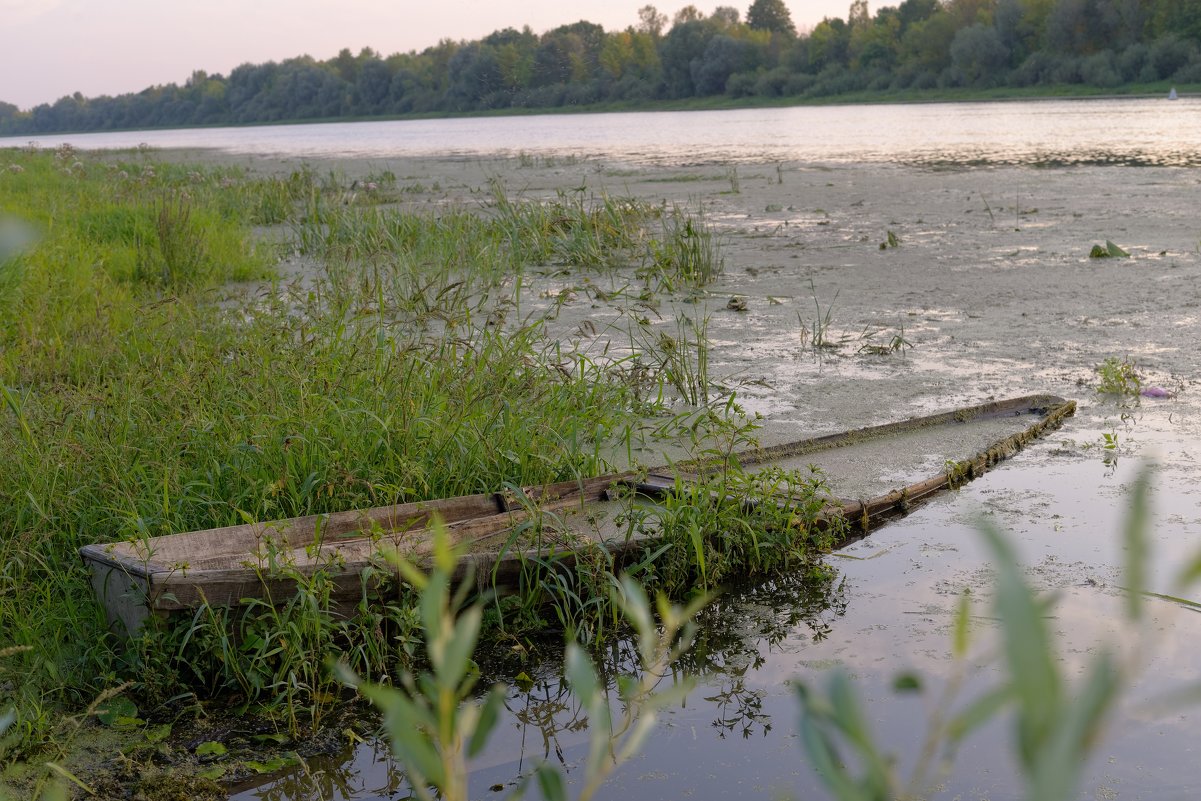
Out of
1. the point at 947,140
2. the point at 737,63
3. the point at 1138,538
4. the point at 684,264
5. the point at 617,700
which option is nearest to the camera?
the point at 1138,538

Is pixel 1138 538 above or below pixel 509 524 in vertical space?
above

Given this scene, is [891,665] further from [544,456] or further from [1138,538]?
[1138,538]

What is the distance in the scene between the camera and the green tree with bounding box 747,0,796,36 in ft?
260

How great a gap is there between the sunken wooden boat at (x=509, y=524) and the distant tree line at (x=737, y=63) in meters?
39.0

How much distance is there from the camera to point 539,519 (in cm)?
277

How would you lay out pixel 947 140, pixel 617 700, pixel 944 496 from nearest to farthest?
pixel 617 700 → pixel 944 496 → pixel 947 140

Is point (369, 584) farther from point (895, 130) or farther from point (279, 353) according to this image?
point (895, 130)

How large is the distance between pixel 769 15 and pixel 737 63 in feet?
70.4

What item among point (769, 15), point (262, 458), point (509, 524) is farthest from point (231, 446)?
point (769, 15)

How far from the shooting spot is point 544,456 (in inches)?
129

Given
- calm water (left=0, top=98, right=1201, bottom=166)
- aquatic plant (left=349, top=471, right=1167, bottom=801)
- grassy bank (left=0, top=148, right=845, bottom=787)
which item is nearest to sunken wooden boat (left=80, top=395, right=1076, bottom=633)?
grassy bank (left=0, top=148, right=845, bottom=787)

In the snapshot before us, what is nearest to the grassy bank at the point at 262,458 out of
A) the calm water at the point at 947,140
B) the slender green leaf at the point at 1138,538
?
the slender green leaf at the point at 1138,538

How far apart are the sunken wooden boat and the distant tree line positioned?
38998 millimetres

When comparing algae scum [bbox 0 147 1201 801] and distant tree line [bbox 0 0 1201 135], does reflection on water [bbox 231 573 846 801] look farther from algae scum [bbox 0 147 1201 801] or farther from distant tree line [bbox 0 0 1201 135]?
distant tree line [bbox 0 0 1201 135]
